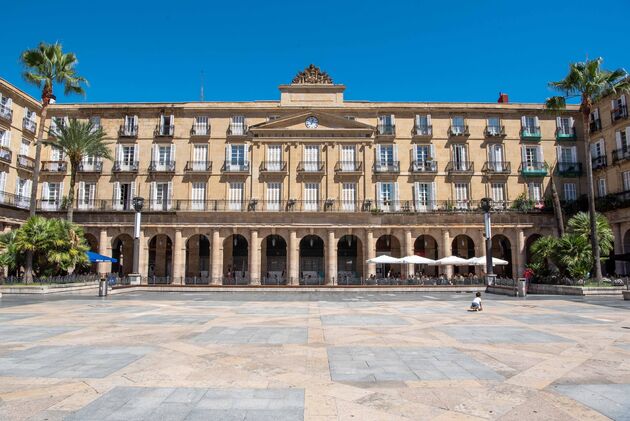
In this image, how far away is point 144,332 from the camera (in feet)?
40.2

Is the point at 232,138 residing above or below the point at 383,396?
above

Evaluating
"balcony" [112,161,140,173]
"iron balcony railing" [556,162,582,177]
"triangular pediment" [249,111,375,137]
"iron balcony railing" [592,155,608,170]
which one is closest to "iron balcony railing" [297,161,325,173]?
"triangular pediment" [249,111,375,137]

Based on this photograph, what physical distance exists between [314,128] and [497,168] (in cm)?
1749

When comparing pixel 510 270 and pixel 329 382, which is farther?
pixel 510 270

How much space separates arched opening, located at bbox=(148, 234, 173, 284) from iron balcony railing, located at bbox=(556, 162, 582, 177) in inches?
1477

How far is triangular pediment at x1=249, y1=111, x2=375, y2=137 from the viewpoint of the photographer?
41375 mm

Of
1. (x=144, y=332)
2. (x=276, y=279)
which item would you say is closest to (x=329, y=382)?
(x=144, y=332)

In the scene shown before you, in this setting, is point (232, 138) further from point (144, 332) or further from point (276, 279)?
point (144, 332)

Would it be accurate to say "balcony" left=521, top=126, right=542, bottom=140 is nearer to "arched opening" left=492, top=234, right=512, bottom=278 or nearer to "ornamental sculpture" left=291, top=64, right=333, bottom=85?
"arched opening" left=492, top=234, right=512, bottom=278

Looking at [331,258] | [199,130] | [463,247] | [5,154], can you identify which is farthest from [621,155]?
[5,154]

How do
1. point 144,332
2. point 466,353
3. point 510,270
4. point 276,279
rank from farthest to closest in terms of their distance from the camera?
1. point 510,270
2. point 276,279
3. point 144,332
4. point 466,353

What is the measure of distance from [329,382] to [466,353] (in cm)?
374

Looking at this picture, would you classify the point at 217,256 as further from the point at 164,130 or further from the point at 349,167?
the point at 349,167

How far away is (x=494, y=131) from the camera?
42250 mm
